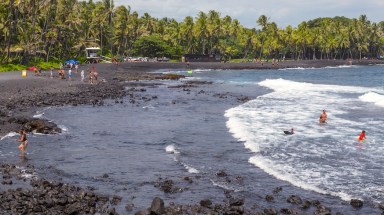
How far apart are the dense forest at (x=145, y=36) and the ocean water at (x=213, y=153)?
48013 mm

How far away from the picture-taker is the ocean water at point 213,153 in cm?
1825

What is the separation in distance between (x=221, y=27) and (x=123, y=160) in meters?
133

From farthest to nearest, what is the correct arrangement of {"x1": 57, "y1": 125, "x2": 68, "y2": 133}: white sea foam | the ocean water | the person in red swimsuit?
{"x1": 57, "y1": 125, "x2": 68, "y2": 133}: white sea foam
the person in red swimsuit
the ocean water

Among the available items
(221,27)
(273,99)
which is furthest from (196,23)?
(273,99)

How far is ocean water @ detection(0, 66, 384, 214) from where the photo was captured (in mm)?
18250

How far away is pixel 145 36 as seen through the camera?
13788cm

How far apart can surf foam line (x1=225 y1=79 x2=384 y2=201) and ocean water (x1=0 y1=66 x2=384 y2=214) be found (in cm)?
5

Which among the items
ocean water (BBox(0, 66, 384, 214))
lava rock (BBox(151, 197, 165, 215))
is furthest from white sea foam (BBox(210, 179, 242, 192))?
lava rock (BBox(151, 197, 165, 215))

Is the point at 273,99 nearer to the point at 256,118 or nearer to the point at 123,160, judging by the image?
the point at 256,118

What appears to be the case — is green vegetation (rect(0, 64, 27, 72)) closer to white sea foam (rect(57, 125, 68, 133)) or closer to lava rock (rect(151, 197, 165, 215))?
white sea foam (rect(57, 125, 68, 133))

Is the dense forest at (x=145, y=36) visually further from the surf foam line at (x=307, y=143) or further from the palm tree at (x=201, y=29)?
the surf foam line at (x=307, y=143)

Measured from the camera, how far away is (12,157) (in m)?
22.2

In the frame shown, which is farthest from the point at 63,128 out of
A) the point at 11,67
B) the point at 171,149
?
the point at 11,67

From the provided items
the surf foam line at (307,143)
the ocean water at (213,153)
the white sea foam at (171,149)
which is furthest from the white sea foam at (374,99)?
the white sea foam at (171,149)
